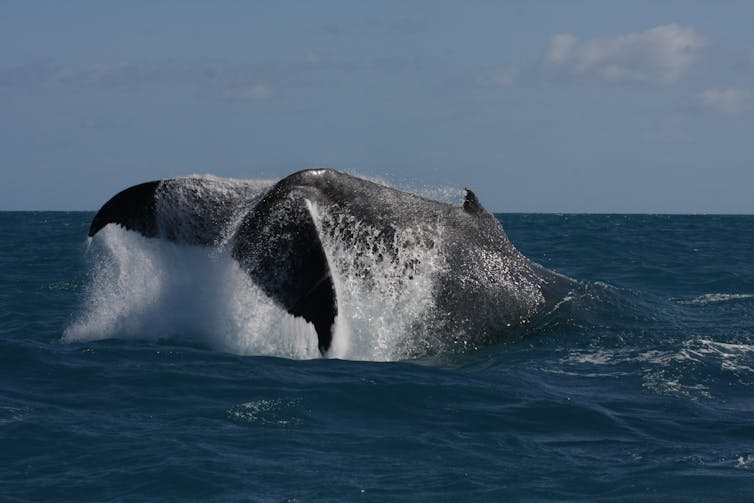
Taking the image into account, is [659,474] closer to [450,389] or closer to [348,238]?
[450,389]

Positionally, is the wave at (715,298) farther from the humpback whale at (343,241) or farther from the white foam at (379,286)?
the white foam at (379,286)

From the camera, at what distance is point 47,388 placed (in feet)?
27.2

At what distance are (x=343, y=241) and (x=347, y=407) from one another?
1.76 metres

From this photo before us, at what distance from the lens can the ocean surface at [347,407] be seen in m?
5.87

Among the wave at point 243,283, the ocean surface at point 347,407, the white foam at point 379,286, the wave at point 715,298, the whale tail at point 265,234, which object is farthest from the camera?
the wave at point 715,298

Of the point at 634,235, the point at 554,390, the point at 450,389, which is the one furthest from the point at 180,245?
the point at 634,235

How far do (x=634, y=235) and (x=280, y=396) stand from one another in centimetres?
3113

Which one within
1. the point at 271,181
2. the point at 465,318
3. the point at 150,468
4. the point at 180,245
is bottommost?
the point at 150,468

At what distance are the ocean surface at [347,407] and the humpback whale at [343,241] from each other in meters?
0.27

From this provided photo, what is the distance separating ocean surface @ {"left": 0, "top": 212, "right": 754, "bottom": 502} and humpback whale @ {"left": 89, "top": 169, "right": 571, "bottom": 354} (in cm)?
27

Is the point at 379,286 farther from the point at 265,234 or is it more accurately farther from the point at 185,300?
the point at 185,300

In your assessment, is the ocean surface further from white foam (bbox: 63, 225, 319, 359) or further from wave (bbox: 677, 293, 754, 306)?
wave (bbox: 677, 293, 754, 306)

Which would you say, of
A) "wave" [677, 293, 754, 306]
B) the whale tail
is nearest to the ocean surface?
the whale tail

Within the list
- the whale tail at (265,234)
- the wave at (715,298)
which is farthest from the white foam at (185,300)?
the wave at (715,298)
